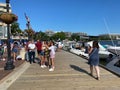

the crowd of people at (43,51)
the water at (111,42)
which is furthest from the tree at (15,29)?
the crowd of people at (43,51)

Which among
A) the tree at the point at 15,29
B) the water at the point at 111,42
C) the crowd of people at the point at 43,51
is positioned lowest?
the crowd of people at the point at 43,51

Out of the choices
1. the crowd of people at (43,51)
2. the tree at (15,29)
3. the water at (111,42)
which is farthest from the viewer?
the tree at (15,29)

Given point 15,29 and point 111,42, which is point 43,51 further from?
point 15,29

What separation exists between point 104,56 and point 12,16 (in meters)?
17.6

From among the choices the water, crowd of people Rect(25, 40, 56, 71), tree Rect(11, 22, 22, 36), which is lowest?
crowd of people Rect(25, 40, 56, 71)

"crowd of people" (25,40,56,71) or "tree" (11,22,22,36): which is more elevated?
"tree" (11,22,22,36)

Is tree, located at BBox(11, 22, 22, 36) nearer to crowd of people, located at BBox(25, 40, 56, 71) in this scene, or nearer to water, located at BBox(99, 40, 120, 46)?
water, located at BBox(99, 40, 120, 46)

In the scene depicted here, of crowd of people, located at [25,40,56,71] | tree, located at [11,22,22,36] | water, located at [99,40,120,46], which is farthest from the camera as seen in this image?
tree, located at [11,22,22,36]

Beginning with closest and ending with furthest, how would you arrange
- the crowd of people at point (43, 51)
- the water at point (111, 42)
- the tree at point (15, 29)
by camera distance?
the crowd of people at point (43, 51), the water at point (111, 42), the tree at point (15, 29)

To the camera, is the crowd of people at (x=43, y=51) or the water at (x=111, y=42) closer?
the crowd of people at (x=43, y=51)

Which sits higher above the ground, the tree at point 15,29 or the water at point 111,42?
the tree at point 15,29

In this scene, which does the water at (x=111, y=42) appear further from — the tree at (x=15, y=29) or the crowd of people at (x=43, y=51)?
the tree at (x=15, y=29)

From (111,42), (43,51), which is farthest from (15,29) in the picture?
(43,51)

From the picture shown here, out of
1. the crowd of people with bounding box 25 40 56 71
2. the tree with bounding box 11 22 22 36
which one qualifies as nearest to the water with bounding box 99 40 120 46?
the crowd of people with bounding box 25 40 56 71
